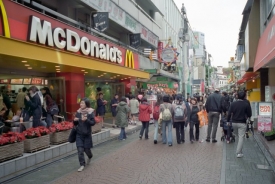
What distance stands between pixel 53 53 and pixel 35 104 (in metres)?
1.83

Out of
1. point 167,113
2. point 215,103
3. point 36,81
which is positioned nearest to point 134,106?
point 36,81

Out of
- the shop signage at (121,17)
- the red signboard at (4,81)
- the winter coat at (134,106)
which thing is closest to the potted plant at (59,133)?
the red signboard at (4,81)

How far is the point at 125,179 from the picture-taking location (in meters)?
6.14

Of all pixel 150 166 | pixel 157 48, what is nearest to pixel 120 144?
pixel 150 166

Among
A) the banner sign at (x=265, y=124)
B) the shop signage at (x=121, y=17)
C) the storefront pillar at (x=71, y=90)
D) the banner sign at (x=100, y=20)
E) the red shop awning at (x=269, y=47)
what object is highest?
the shop signage at (x=121, y=17)

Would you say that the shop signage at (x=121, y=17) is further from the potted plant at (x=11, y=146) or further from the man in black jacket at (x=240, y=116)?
the man in black jacket at (x=240, y=116)

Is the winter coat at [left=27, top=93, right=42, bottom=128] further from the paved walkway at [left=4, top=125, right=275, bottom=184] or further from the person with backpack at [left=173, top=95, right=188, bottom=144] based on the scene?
the person with backpack at [left=173, top=95, right=188, bottom=144]

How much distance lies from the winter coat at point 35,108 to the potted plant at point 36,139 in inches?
44.1

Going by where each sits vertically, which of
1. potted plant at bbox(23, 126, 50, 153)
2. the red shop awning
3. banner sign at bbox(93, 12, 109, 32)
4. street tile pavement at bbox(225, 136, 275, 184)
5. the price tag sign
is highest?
banner sign at bbox(93, 12, 109, 32)

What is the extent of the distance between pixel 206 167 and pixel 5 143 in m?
4.73

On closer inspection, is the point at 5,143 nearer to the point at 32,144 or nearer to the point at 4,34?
the point at 32,144

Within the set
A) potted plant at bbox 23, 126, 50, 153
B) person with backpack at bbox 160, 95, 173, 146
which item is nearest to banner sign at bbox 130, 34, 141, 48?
person with backpack at bbox 160, 95, 173, 146

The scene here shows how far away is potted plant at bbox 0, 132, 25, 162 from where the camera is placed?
20.9 feet

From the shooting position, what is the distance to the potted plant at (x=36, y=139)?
288 inches
